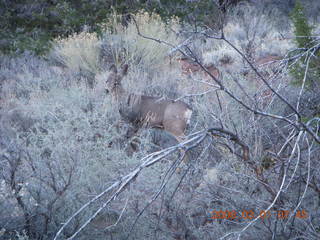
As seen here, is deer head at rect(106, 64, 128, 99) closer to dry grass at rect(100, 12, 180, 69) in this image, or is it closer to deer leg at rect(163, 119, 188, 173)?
deer leg at rect(163, 119, 188, 173)

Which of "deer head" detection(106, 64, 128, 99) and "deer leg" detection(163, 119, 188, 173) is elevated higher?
"deer head" detection(106, 64, 128, 99)

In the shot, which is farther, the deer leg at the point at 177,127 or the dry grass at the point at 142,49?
the dry grass at the point at 142,49

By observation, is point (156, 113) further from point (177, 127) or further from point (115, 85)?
point (115, 85)

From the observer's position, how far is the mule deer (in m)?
8.07

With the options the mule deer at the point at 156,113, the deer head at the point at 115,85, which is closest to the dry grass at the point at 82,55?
the deer head at the point at 115,85

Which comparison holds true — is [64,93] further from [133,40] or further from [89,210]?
[89,210]

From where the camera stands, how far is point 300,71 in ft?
21.6

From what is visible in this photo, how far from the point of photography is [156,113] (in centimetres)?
827

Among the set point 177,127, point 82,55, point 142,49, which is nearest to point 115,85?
point 177,127

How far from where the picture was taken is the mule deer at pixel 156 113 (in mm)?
8070
